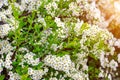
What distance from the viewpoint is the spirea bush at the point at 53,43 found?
14.6ft

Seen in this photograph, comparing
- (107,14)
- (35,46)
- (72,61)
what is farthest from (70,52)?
(107,14)

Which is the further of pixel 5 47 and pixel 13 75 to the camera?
pixel 5 47

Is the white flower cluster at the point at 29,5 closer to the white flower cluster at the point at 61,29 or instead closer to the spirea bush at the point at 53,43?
the spirea bush at the point at 53,43

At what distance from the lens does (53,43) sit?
15.0 feet

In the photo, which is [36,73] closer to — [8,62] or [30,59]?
Answer: [30,59]

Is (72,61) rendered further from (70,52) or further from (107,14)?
(107,14)

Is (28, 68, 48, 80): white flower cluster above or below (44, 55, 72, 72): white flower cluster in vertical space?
below

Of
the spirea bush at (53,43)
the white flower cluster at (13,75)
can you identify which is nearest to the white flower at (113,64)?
the spirea bush at (53,43)

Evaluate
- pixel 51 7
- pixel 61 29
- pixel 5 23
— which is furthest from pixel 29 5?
pixel 61 29

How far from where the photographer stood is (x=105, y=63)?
5.50m

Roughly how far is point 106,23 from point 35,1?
1.38 m

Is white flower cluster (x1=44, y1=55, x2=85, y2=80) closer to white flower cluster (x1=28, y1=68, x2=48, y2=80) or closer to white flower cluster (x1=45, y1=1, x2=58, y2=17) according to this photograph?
white flower cluster (x1=28, y1=68, x2=48, y2=80)

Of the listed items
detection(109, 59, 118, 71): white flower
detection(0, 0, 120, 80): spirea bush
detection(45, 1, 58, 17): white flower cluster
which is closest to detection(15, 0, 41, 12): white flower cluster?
detection(0, 0, 120, 80): spirea bush

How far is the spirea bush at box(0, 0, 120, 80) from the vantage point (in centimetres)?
444
